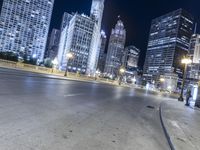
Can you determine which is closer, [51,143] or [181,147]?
[51,143]

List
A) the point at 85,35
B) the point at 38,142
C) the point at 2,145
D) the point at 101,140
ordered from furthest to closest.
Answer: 1. the point at 85,35
2. the point at 101,140
3. the point at 38,142
4. the point at 2,145

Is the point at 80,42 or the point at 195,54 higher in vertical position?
the point at 80,42

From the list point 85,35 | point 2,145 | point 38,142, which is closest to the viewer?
point 2,145

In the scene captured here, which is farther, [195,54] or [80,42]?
[80,42]

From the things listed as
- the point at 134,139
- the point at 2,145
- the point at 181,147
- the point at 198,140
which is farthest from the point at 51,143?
the point at 198,140

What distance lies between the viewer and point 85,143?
512 centimetres

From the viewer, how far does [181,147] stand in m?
5.75

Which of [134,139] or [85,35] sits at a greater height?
[85,35]

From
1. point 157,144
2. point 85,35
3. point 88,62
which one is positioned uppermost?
point 85,35

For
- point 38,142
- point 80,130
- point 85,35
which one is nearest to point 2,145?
point 38,142

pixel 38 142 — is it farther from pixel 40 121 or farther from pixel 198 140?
pixel 198 140

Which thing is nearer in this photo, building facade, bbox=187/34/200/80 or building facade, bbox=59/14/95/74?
building facade, bbox=187/34/200/80

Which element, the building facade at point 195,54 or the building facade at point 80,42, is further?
the building facade at point 80,42

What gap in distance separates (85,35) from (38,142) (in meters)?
182
